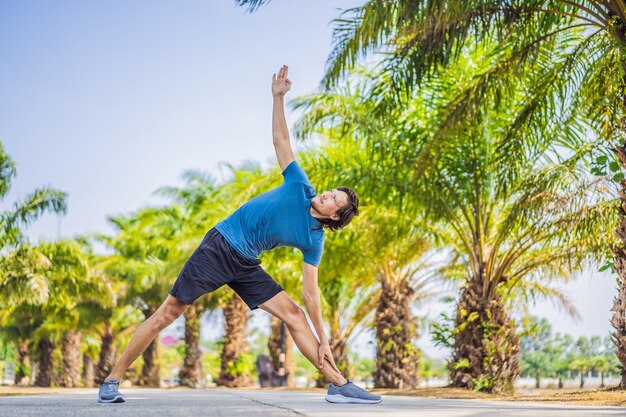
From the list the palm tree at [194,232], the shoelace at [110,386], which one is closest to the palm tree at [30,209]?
the palm tree at [194,232]

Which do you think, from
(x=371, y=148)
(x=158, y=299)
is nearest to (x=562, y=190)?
(x=371, y=148)

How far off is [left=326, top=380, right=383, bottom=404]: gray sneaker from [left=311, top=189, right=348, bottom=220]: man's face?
1232 mm

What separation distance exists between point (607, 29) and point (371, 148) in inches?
198

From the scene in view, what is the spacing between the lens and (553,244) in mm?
13195

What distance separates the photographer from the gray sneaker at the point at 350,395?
226 inches

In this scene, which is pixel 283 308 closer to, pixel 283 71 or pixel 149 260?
pixel 283 71

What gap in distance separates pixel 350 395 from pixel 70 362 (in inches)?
1162

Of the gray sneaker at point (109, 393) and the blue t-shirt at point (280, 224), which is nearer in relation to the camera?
the blue t-shirt at point (280, 224)

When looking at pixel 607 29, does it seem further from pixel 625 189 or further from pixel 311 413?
pixel 311 413

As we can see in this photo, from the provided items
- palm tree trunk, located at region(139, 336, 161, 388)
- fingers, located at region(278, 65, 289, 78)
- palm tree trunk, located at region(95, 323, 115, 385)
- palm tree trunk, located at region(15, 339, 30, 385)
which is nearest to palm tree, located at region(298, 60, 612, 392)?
fingers, located at region(278, 65, 289, 78)

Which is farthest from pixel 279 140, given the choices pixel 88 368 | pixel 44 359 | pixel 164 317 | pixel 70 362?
pixel 88 368

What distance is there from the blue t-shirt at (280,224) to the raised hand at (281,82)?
0.58m

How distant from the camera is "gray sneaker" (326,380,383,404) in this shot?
18.8 feet

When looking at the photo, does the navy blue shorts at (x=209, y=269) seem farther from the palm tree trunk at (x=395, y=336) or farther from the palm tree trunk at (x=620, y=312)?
the palm tree trunk at (x=395, y=336)
